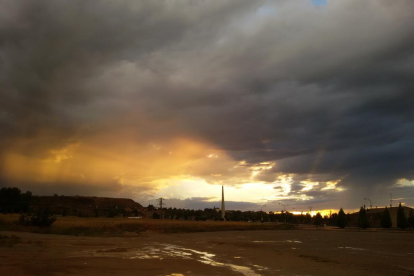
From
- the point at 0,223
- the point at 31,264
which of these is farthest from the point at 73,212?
the point at 31,264

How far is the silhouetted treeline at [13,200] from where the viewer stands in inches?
5438

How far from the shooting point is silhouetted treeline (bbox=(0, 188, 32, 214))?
5438 inches

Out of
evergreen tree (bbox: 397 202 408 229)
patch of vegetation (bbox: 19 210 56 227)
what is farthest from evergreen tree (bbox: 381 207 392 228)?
patch of vegetation (bbox: 19 210 56 227)

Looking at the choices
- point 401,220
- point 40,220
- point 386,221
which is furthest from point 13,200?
point 401,220

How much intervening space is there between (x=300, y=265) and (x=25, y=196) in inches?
6630

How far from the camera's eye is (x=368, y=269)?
23.1 m

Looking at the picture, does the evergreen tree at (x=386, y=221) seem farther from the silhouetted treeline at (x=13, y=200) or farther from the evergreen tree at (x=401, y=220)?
the silhouetted treeline at (x=13, y=200)

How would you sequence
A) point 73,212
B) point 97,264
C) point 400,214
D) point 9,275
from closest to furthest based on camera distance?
point 9,275 < point 97,264 < point 400,214 < point 73,212

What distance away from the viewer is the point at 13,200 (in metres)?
151

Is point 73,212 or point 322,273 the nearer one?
point 322,273

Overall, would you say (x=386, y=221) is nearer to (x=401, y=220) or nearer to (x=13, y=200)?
(x=401, y=220)

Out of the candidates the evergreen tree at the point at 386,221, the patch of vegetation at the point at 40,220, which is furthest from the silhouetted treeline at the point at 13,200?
the evergreen tree at the point at 386,221

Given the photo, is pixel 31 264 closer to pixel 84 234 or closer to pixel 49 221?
pixel 84 234

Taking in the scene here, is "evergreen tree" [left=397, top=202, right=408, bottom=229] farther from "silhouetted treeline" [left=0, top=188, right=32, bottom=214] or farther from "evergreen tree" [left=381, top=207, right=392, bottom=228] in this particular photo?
"silhouetted treeline" [left=0, top=188, right=32, bottom=214]
